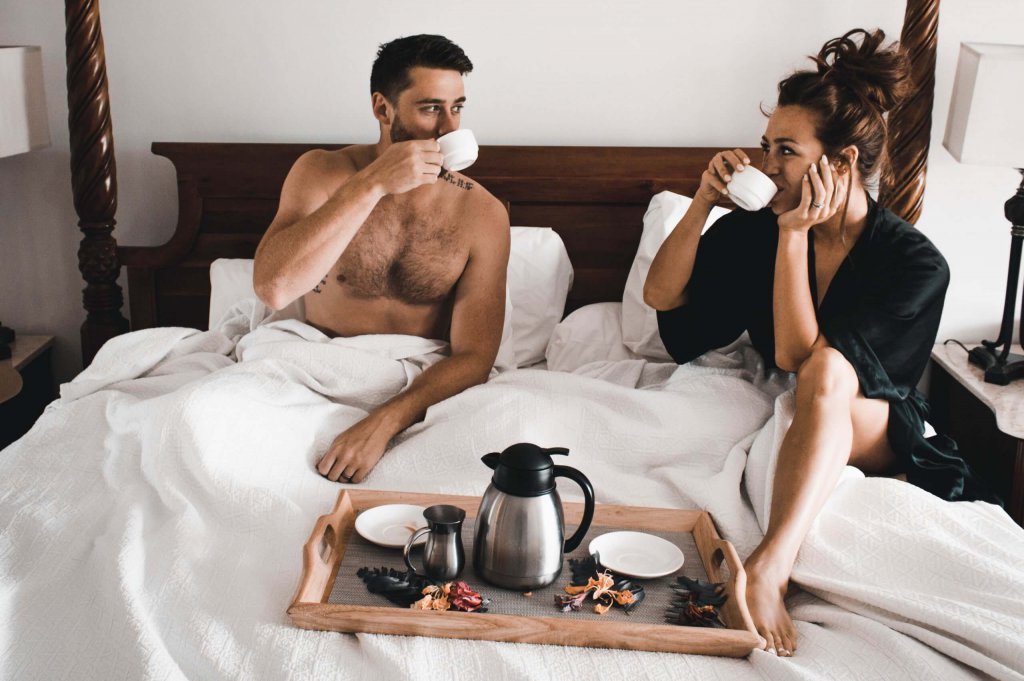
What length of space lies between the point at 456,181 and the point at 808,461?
3.38ft

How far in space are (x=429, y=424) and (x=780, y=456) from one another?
66 centimetres

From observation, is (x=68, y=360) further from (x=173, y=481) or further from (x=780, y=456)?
(x=780, y=456)

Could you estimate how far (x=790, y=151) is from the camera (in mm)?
1736

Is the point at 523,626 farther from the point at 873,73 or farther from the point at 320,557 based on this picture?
the point at 873,73

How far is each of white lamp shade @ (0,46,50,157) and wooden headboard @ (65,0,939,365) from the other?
0.44 ft

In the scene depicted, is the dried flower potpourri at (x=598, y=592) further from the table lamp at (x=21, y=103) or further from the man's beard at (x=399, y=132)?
the table lamp at (x=21, y=103)

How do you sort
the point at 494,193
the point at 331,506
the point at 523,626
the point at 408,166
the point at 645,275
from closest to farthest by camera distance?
the point at 523,626, the point at 331,506, the point at 408,166, the point at 645,275, the point at 494,193

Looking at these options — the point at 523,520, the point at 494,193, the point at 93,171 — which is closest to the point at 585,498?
the point at 523,520

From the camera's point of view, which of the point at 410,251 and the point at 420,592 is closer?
the point at 420,592

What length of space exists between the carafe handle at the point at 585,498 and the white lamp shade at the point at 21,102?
1.67m

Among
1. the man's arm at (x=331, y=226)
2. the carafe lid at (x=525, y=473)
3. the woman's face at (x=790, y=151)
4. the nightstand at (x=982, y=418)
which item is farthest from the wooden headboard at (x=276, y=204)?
the carafe lid at (x=525, y=473)

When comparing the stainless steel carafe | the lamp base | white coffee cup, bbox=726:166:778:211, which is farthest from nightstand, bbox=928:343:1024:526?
the stainless steel carafe

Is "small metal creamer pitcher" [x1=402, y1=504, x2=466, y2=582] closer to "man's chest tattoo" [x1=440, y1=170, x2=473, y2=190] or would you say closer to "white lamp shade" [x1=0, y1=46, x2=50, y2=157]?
"man's chest tattoo" [x1=440, y1=170, x2=473, y2=190]

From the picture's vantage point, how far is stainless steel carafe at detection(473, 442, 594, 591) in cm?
123
